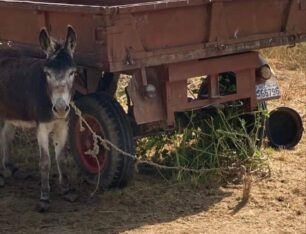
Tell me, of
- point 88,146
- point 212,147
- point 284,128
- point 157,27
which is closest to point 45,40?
point 157,27

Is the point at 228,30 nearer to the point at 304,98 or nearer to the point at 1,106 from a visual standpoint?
the point at 1,106

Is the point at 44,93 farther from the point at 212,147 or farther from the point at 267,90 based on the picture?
the point at 267,90

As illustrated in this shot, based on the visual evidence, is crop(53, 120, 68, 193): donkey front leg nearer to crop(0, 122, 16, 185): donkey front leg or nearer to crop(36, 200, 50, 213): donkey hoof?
crop(36, 200, 50, 213): donkey hoof

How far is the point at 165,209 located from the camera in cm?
621

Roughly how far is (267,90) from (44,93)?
7.73 ft

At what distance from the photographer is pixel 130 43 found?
6.03 metres

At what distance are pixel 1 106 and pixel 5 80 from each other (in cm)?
28

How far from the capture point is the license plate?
7234mm

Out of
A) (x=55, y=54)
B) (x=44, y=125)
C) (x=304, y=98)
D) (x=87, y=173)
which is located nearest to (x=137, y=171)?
(x=87, y=173)

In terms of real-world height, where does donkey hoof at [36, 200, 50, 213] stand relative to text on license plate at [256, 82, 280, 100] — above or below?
below

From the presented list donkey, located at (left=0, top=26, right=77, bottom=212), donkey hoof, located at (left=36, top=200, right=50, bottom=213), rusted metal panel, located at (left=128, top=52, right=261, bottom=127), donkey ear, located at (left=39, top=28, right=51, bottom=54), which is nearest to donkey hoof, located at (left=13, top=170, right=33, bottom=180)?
donkey, located at (left=0, top=26, right=77, bottom=212)

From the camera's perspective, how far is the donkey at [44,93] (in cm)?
589

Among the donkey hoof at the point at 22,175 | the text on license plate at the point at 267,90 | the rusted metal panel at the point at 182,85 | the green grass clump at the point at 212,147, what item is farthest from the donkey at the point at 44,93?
the text on license plate at the point at 267,90

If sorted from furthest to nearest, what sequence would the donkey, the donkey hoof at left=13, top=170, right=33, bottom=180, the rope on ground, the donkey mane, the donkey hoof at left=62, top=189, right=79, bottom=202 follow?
the donkey hoof at left=13, top=170, right=33, bottom=180
the donkey hoof at left=62, top=189, right=79, bottom=202
the rope on ground
the donkey mane
the donkey
